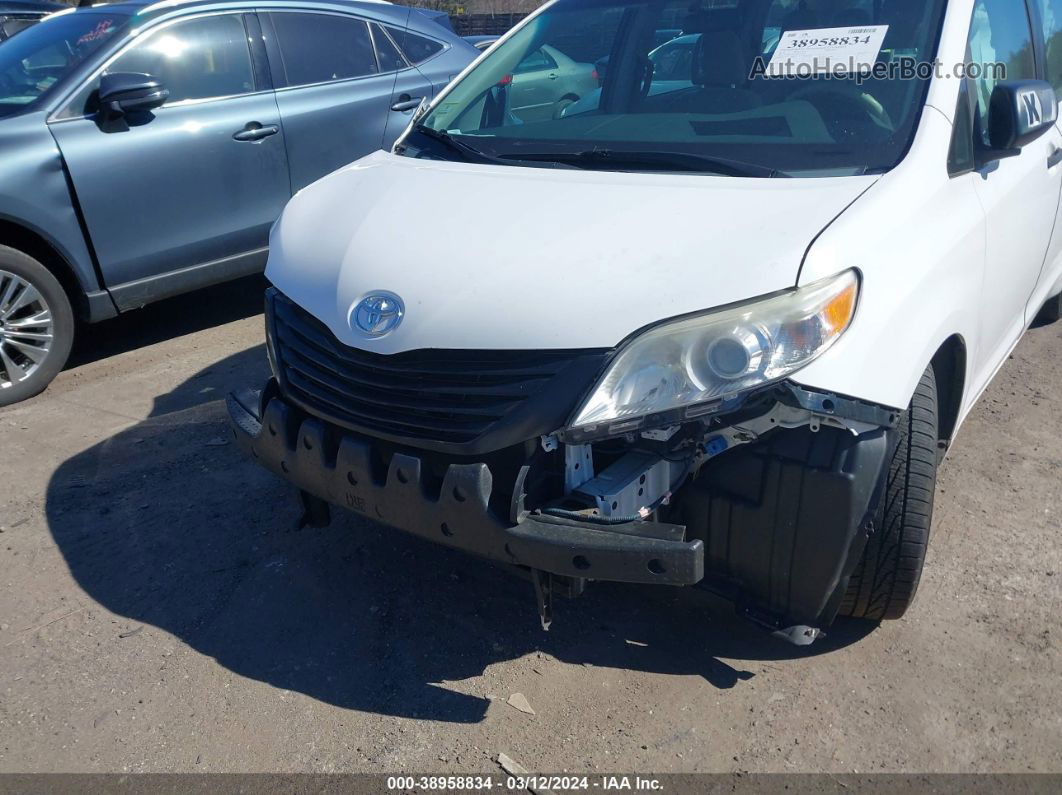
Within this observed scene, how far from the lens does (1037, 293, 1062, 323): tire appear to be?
5.17m

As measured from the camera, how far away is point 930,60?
2773 mm

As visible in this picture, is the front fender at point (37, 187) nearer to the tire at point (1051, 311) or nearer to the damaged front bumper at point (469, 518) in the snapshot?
the damaged front bumper at point (469, 518)

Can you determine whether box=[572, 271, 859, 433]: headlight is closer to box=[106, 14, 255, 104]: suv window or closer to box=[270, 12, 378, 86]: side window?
box=[106, 14, 255, 104]: suv window

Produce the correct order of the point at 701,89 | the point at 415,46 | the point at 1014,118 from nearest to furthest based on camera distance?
1. the point at 1014,118
2. the point at 701,89
3. the point at 415,46

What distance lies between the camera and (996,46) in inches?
128

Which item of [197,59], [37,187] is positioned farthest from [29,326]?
[197,59]

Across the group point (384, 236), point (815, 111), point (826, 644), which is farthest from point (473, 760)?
point (815, 111)

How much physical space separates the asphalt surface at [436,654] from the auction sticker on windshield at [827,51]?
5.45 feet

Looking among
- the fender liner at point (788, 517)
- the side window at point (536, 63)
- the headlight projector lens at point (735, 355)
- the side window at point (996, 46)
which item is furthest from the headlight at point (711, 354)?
the side window at point (536, 63)

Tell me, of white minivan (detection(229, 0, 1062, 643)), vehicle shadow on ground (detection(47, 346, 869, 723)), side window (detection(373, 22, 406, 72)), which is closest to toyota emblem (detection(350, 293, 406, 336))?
white minivan (detection(229, 0, 1062, 643))

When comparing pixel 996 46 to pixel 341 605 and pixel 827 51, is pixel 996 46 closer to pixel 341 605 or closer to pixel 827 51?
pixel 827 51

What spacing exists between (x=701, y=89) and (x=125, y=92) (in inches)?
115

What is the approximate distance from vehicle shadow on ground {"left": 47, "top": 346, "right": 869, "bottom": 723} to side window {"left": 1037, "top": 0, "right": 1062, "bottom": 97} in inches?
104

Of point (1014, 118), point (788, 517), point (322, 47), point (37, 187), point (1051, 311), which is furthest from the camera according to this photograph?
point (322, 47)
